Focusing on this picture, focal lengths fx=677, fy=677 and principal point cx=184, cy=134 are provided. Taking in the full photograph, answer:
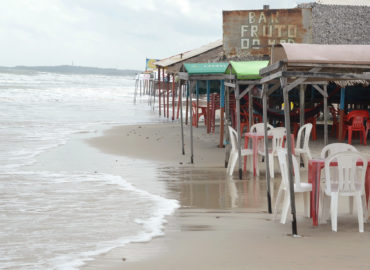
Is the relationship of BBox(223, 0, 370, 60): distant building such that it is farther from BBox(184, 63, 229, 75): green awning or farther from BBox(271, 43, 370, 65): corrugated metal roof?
BBox(271, 43, 370, 65): corrugated metal roof

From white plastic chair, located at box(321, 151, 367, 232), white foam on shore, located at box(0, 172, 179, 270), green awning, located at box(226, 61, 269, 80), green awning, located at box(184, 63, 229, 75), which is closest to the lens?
white foam on shore, located at box(0, 172, 179, 270)

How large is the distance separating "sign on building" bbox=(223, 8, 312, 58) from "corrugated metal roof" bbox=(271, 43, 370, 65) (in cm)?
1004

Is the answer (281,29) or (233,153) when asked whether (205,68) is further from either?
(281,29)

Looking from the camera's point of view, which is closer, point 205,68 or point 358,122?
point 205,68

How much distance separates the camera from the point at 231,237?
6.70 metres

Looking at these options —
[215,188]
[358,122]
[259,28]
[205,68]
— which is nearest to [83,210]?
[215,188]

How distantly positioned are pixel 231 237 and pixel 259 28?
1150 cm

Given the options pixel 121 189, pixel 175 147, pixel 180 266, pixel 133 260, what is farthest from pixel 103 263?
pixel 175 147

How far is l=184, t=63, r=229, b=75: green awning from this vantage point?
12852 millimetres

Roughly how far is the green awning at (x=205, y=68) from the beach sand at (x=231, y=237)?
2.30 meters

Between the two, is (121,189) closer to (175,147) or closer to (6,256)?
(6,256)

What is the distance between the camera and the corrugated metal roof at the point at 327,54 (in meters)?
7.20

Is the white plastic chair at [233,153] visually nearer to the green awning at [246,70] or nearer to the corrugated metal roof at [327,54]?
the green awning at [246,70]

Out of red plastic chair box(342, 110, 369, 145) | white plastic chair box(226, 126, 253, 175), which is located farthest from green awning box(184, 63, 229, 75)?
red plastic chair box(342, 110, 369, 145)
